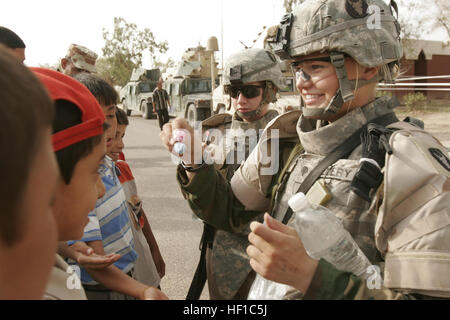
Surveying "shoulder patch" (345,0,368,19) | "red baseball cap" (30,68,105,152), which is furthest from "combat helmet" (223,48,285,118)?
"red baseball cap" (30,68,105,152)

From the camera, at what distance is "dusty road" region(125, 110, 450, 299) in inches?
164

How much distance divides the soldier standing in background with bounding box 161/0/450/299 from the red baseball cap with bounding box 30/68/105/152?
55 cm

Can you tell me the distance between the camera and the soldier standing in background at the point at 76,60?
12.9 feet

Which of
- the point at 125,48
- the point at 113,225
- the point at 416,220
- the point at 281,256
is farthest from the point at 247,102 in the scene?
the point at 125,48

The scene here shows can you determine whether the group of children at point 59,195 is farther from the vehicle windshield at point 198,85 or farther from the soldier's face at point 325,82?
the vehicle windshield at point 198,85

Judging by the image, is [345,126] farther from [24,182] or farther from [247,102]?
[247,102]

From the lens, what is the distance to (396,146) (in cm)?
147

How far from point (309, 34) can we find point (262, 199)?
35.6 inches

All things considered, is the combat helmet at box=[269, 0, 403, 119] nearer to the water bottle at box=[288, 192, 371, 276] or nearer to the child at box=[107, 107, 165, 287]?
the water bottle at box=[288, 192, 371, 276]

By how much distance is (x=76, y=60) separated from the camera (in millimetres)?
3938

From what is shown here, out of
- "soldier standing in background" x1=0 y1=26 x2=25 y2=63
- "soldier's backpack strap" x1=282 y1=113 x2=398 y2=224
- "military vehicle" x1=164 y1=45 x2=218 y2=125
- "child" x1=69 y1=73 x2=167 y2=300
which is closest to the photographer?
"child" x1=69 y1=73 x2=167 y2=300

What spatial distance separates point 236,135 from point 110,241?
5.88ft

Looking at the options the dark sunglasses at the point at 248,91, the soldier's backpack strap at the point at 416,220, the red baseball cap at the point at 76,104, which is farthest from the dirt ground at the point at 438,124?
the red baseball cap at the point at 76,104
